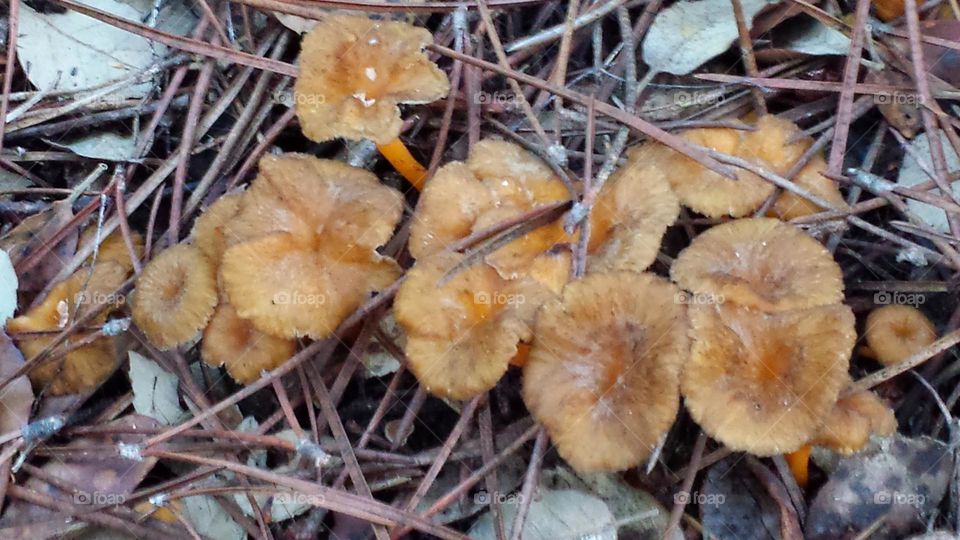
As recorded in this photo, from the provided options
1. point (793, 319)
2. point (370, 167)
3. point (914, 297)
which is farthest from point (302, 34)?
point (914, 297)

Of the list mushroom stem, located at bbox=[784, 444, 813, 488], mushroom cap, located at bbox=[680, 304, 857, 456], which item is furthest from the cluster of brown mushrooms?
mushroom stem, located at bbox=[784, 444, 813, 488]

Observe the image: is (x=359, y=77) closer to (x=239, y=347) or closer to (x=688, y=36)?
(x=239, y=347)

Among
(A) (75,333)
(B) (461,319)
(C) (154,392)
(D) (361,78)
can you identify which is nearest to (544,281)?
(B) (461,319)

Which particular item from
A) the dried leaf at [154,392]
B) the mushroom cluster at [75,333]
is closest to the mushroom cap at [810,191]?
the dried leaf at [154,392]

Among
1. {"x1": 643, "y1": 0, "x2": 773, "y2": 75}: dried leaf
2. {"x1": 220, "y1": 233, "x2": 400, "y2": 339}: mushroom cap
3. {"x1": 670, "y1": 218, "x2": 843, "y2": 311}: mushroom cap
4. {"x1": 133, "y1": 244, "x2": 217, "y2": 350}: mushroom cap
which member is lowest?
{"x1": 133, "y1": 244, "x2": 217, "y2": 350}: mushroom cap

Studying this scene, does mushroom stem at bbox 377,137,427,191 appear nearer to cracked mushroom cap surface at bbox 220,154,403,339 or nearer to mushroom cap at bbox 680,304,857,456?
cracked mushroom cap surface at bbox 220,154,403,339

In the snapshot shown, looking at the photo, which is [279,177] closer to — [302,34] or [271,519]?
[302,34]

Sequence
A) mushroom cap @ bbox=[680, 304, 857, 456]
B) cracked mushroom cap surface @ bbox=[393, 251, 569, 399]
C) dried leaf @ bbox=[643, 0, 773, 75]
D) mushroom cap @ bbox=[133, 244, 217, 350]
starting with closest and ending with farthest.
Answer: mushroom cap @ bbox=[680, 304, 857, 456], cracked mushroom cap surface @ bbox=[393, 251, 569, 399], mushroom cap @ bbox=[133, 244, 217, 350], dried leaf @ bbox=[643, 0, 773, 75]
